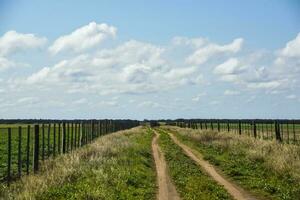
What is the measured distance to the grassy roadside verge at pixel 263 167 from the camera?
56.2 ft

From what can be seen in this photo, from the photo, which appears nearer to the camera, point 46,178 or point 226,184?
point 46,178

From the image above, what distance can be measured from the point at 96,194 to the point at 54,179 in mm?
3347

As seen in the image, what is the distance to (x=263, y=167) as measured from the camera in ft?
74.5

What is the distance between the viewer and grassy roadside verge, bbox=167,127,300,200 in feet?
56.2

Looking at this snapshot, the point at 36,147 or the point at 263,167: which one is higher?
the point at 36,147

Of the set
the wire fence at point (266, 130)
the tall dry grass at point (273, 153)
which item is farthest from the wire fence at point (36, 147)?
the wire fence at point (266, 130)

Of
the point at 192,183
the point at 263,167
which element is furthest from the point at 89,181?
the point at 263,167

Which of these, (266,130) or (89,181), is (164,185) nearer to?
(89,181)

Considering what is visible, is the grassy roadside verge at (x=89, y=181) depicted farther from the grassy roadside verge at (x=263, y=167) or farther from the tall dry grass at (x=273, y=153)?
the tall dry grass at (x=273, y=153)

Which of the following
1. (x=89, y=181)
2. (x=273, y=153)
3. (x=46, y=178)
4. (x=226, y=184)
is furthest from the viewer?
(x=273, y=153)

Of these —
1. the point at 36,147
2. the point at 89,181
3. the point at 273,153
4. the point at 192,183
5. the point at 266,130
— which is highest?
the point at 266,130

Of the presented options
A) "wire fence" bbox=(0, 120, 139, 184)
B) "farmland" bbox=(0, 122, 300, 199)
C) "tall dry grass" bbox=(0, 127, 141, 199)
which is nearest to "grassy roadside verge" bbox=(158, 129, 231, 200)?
"farmland" bbox=(0, 122, 300, 199)

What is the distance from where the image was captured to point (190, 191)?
1666cm

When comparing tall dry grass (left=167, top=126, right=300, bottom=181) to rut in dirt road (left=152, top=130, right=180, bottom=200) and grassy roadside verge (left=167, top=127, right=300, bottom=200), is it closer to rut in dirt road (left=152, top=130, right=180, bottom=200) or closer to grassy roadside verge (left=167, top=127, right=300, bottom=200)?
grassy roadside verge (left=167, top=127, right=300, bottom=200)
